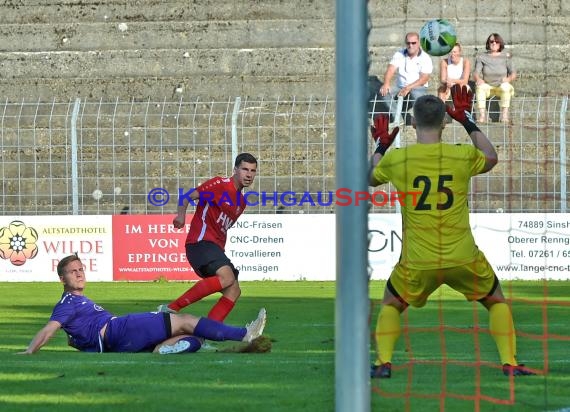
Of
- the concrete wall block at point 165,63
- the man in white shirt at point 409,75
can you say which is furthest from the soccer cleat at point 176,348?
the concrete wall block at point 165,63

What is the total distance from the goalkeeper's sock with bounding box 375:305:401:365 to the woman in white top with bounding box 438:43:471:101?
477 inches

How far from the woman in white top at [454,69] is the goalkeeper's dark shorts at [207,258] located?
8.59m

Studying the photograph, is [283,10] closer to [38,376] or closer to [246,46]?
[246,46]

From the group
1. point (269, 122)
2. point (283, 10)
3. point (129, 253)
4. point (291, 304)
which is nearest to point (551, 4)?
point (283, 10)

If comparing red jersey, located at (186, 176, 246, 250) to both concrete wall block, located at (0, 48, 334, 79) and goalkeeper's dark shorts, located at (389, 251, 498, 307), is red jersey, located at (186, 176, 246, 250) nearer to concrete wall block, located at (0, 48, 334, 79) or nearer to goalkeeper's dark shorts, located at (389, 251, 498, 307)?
goalkeeper's dark shorts, located at (389, 251, 498, 307)

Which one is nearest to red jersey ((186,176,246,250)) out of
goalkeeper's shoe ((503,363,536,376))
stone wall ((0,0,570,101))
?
goalkeeper's shoe ((503,363,536,376))

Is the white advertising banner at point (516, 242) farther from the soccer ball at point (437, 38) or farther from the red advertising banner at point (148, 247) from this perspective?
the red advertising banner at point (148, 247)

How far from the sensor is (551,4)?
934 inches

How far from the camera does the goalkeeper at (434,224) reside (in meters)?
7.79

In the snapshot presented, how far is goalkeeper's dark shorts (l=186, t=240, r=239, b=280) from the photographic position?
11836 millimetres

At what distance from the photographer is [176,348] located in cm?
944

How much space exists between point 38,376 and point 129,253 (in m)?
11.7

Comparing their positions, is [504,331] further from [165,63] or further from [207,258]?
[165,63]

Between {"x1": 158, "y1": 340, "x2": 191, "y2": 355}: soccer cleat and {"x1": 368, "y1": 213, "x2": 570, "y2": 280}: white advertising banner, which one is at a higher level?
{"x1": 368, "y1": 213, "x2": 570, "y2": 280}: white advertising banner
